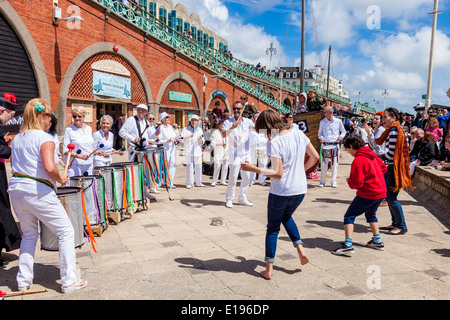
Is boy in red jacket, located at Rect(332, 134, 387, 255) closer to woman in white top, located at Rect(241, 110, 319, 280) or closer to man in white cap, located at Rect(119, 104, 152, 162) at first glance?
woman in white top, located at Rect(241, 110, 319, 280)

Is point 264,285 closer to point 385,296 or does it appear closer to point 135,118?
point 385,296

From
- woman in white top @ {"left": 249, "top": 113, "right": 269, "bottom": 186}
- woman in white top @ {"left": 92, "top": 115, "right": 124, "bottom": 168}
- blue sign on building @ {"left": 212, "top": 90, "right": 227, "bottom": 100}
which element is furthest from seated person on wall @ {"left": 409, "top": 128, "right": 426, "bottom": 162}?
blue sign on building @ {"left": 212, "top": 90, "right": 227, "bottom": 100}

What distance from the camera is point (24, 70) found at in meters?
12.5

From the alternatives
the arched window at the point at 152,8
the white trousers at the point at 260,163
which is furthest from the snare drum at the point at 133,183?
the arched window at the point at 152,8

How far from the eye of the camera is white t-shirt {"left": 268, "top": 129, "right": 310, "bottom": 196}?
3602mm

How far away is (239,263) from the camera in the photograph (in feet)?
13.9

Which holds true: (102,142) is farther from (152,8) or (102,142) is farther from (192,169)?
(152,8)

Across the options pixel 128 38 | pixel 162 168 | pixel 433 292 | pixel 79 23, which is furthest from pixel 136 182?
pixel 128 38

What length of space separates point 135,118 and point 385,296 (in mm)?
5790

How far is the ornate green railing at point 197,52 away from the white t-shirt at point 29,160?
48.4ft

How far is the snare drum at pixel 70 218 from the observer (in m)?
3.68

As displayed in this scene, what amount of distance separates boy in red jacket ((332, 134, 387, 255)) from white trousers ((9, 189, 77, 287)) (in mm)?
3258

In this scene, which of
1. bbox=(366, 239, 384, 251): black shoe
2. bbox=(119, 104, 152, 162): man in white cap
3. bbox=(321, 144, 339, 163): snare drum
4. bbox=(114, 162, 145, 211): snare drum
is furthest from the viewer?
bbox=(321, 144, 339, 163): snare drum

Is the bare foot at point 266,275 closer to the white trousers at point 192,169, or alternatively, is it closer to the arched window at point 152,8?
the white trousers at point 192,169
